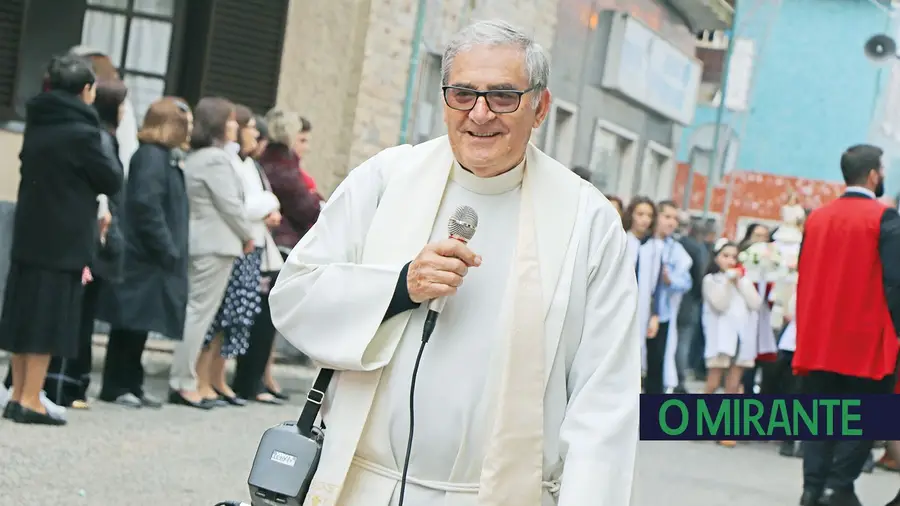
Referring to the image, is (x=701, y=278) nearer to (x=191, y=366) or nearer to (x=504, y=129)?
(x=191, y=366)

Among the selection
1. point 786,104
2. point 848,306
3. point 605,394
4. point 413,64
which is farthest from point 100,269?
point 786,104

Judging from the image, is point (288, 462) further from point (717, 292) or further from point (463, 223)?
point (717, 292)

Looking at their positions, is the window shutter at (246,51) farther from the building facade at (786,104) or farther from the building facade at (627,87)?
the building facade at (627,87)

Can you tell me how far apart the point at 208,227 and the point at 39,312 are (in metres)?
1.81

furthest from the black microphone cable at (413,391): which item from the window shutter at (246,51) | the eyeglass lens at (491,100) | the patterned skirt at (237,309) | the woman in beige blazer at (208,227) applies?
the window shutter at (246,51)

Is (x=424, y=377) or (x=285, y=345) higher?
(x=424, y=377)

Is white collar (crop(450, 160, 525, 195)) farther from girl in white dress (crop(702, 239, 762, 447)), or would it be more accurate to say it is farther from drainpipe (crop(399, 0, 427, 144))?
drainpipe (crop(399, 0, 427, 144))

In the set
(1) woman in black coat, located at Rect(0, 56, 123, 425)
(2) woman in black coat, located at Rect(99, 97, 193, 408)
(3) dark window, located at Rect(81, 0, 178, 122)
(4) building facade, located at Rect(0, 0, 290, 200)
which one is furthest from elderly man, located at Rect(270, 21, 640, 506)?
(3) dark window, located at Rect(81, 0, 178, 122)

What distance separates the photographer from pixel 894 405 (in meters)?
4.70

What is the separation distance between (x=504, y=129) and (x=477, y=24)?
0.23 m

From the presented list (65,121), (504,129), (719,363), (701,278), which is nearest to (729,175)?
(701,278)

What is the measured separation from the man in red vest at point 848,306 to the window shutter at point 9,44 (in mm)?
6810

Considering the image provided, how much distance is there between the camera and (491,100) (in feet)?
11.6

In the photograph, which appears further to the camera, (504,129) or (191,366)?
(191,366)
